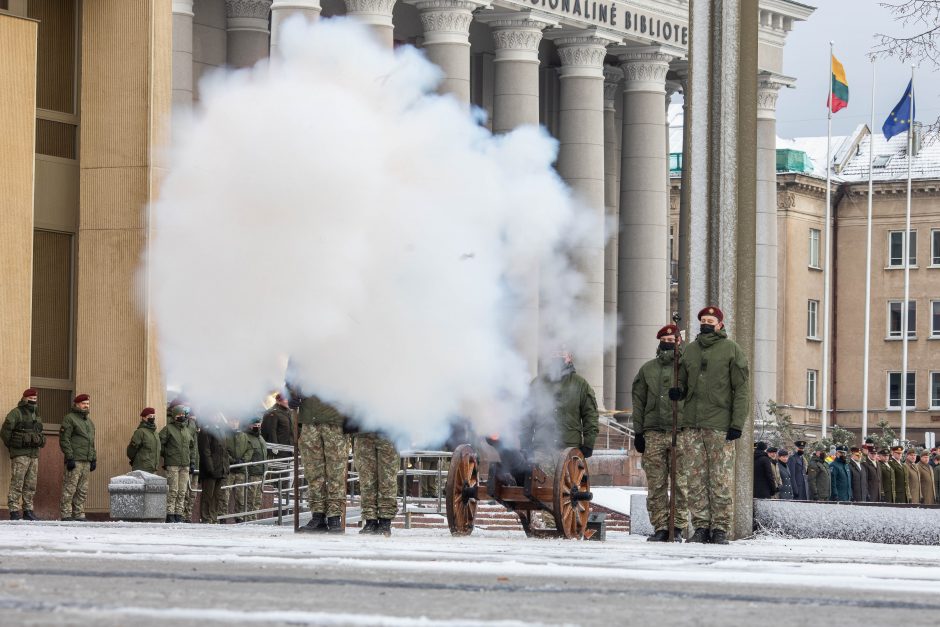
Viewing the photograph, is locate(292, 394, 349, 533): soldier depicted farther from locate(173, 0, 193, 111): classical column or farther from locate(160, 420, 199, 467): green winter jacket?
Answer: locate(173, 0, 193, 111): classical column

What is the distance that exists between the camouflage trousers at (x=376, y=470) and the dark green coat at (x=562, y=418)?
214 cm

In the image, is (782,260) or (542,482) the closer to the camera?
(542,482)

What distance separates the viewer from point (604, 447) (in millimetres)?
50000

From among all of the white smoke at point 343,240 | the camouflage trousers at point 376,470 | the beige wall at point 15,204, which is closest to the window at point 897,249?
the beige wall at point 15,204

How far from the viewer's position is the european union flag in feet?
207

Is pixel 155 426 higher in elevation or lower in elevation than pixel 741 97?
lower

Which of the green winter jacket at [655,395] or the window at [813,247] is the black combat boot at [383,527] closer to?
the green winter jacket at [655,395]

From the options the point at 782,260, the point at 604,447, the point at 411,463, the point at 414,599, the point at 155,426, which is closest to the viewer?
the point at 414,599

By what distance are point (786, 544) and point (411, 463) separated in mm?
11183

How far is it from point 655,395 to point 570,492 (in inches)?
48.6

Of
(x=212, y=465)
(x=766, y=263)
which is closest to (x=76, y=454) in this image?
(x=212, y=465)

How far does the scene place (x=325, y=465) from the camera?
17766 mm

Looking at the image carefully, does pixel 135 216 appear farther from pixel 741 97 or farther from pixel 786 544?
pixel 786 544

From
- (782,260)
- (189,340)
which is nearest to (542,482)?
(189,340)
